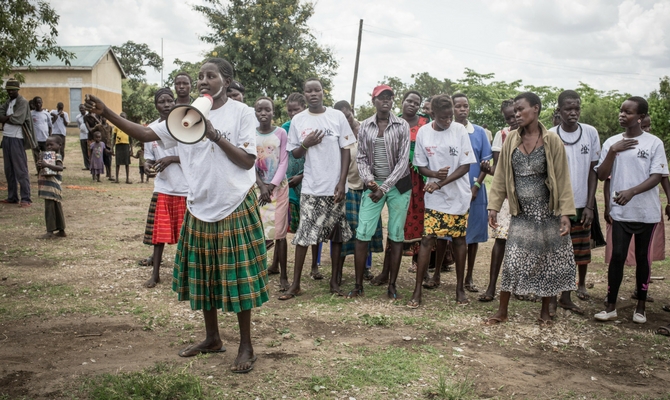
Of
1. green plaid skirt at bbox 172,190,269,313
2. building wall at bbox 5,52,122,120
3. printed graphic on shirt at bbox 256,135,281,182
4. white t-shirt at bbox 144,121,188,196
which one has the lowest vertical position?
green plaid skirt at bbox 172,190,269,313

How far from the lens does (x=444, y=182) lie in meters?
5.57

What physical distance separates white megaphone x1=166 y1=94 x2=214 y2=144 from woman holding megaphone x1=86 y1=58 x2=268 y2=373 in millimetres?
249

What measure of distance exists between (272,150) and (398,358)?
2997 mm

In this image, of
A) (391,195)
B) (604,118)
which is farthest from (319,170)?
(604,118)

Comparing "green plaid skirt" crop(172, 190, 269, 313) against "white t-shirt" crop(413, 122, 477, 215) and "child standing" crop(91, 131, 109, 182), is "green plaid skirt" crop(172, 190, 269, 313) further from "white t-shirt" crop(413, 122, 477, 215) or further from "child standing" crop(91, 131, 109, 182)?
"child standing" crop(91, 131, 109, 182)

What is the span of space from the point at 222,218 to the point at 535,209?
2.72 metres

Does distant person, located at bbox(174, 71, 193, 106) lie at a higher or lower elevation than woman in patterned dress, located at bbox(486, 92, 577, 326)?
higher

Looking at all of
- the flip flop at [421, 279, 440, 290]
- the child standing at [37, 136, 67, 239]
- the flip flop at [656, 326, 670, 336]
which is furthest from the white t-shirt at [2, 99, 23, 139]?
the flip flop at [656, 326, 670, 336]

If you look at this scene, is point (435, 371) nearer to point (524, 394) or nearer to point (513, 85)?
point (524, 394)

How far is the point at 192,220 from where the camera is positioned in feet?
12.6

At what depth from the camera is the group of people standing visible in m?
3.80

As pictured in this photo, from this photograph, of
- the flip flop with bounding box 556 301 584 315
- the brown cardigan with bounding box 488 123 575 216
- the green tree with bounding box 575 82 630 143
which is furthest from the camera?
the green tree with bounding box 575 82 630 143

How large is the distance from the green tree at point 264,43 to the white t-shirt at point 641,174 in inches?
743

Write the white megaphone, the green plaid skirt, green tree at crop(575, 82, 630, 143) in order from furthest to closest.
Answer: green tree at crop(575, 82, 630, 143) < the green plaid skirt < the white megaphone
